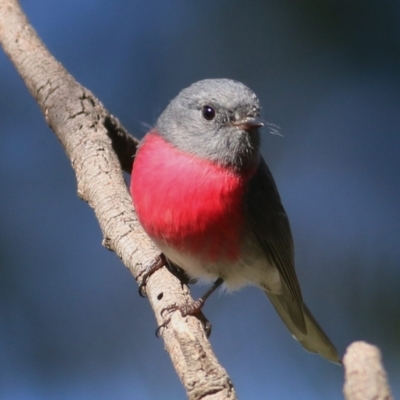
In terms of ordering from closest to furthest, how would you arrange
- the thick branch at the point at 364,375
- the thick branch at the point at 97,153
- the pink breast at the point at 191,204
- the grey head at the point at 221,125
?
the thick branch at the point at 364,375 → the thick branch at the point at 97,153 → the pink breast at the point at 191,204 → the grey head at the point at 221,125

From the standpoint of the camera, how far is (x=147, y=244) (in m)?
3.17

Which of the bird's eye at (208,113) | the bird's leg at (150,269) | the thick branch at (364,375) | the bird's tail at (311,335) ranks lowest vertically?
the thick branch at (364,375)

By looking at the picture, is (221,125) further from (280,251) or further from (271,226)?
(280,251)

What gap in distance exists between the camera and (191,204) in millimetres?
3146

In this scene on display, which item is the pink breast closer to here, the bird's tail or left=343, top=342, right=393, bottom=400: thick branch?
the bird's tail

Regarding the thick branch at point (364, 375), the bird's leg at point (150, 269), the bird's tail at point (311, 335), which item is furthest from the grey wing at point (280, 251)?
the thick branch at point (364, 375)

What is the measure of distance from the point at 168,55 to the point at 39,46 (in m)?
1.72

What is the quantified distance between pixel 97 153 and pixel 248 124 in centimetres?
69

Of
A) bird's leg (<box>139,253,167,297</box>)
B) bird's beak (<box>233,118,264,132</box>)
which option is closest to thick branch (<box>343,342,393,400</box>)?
bird's leg (<box>139,253,167,297</box>)

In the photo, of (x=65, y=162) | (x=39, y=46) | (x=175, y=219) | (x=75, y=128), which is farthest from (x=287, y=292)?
(x=65, y=162)

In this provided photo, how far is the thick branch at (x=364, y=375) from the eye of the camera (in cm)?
149

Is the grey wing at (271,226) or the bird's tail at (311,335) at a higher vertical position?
the grey wing at (271,226)

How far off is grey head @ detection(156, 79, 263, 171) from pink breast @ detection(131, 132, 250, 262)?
2.4 inches

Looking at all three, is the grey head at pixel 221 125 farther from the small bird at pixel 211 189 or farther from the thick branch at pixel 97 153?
the thick branch at pixel 97 153
